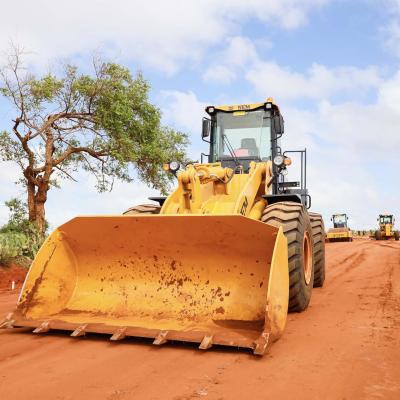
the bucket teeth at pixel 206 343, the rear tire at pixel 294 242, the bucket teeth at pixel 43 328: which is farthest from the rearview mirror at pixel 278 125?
the bucket teeth at pixel 43 328

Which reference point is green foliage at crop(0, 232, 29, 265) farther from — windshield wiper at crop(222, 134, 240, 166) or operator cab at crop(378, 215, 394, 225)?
operator cab at crop(378, 215, 394, 225)

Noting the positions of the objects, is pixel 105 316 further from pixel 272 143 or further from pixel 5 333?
pixel 272 143

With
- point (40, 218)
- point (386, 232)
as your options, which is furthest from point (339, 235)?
point (40, 218)

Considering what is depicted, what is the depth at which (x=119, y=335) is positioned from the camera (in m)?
4.44

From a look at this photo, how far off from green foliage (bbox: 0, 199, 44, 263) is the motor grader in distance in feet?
23.9

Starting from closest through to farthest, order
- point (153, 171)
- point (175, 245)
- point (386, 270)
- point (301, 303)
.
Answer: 1. point (175, 245)
2. point (301, 303)
3. point (386, 270)
4. point (153, 171)

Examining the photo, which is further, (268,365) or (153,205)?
(153,205)

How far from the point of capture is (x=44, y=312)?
5168 millimetres

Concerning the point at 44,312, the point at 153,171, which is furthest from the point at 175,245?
the point at 153,171

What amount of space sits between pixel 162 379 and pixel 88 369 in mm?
631

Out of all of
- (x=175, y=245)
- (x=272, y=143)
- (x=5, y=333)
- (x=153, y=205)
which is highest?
(x=272, y=143)

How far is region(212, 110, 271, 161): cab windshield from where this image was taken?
7457 millimetres

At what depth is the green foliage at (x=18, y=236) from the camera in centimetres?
1236

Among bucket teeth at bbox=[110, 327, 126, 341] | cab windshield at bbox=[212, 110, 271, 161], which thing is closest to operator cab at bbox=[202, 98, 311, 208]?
cab windshield at bbox=[212, 110, 271, 161]
